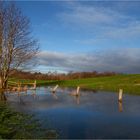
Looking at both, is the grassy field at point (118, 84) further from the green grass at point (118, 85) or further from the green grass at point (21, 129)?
the green grass at point (21, 129)

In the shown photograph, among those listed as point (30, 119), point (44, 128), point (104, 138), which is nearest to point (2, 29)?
point (30, 119)

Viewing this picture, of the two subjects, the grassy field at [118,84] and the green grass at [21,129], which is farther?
the grassy field at [118,84]

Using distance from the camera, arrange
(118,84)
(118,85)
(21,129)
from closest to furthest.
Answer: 1. (21,129)
2. (118,85)
3. (118,84)

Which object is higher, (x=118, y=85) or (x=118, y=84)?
(x=118, y=84)

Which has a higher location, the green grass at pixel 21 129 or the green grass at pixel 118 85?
the green grass at pixel 118 85

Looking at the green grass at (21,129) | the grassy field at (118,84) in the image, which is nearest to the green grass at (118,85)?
the grassy field at (118,84)

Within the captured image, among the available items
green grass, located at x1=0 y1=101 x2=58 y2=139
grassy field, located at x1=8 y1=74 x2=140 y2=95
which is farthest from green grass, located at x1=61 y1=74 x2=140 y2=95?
green grass, located at x1=0 y1=101 x2=58 y2=139

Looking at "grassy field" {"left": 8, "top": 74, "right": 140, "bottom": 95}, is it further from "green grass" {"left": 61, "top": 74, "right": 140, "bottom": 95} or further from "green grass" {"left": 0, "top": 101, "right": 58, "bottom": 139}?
"green grass" {"left": 0, "top": 101, "right": 58, "bottom": 139}

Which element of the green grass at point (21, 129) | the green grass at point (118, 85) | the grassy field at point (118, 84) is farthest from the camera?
the grassy field at point (118, 84)

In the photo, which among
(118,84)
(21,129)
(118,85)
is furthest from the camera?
(118,84)

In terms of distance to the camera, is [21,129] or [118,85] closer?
[21,129]

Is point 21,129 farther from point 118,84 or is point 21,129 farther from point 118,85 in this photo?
point 118,84

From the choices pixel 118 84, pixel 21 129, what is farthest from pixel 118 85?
pixel 21 129

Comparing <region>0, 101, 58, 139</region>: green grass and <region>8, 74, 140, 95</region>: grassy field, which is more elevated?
<region>8, 74, 140, 95</region>: grassy field
